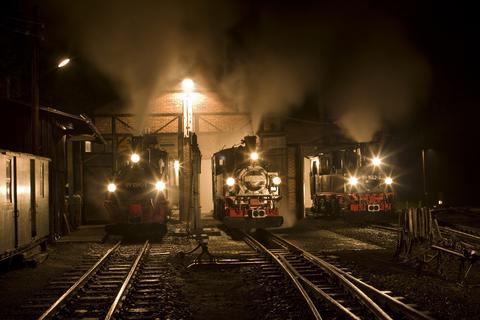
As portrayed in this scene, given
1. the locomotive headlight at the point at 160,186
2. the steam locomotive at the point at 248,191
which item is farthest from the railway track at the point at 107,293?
the steam locomotive at the point at 248,191

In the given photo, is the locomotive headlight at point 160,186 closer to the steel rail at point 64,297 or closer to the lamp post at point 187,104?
the steel rail at point 64,297

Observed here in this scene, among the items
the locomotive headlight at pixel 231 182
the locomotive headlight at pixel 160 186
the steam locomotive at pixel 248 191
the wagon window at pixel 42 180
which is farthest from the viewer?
the locomotive headlight at pixel 231 182

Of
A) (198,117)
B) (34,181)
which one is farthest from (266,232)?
(198,117)

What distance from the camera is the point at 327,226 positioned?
72.1 ft

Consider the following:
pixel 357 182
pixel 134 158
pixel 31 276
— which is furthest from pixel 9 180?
pixel 357 182

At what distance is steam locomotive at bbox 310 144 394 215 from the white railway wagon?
13883mm

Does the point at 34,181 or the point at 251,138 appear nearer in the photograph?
the point at 34,181

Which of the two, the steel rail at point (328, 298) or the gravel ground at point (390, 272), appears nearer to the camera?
the steel rail at point (328, 298)

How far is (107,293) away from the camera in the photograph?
9031 mm

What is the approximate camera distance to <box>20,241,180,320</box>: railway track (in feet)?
24.7

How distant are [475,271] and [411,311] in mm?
4425

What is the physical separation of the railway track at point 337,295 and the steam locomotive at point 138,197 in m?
6.10

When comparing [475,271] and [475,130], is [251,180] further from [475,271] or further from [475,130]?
[475,130]

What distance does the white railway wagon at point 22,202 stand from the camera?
10.8 m
